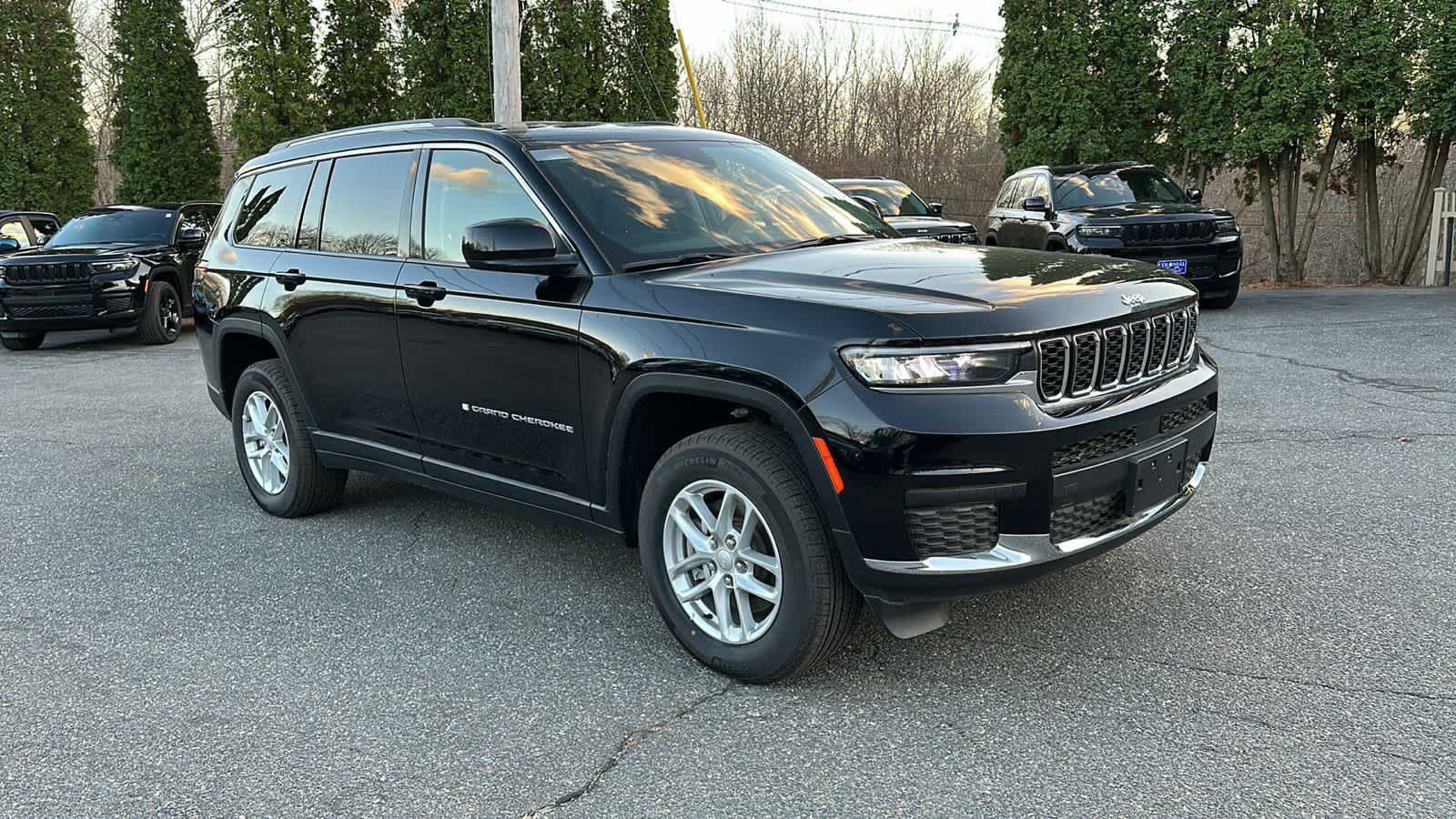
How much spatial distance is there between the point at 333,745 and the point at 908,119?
2577cm

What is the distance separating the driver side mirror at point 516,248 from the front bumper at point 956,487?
3.96ft

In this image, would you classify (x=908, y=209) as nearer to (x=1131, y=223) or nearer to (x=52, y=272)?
(x=1131, y=223)

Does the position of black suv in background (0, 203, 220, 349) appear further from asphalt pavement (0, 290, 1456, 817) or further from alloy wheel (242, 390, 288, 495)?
alloy wheel (242, 390, 288, 495)

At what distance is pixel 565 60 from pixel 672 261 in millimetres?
14774

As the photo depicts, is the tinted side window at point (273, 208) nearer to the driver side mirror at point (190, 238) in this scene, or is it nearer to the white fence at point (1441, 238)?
the driver side mirror at point (190, 238)

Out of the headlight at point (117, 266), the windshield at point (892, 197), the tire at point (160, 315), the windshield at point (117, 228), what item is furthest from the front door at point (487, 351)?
the windshield at point (117, 228)

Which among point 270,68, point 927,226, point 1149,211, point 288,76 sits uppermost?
point 270,68

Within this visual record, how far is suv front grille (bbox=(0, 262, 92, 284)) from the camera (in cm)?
1256

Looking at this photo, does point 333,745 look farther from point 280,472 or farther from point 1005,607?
point 280,472

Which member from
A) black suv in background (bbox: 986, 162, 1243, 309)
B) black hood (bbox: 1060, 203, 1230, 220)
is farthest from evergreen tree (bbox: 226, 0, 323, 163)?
black hood (bbox: 1060, 203, 1230, 220)

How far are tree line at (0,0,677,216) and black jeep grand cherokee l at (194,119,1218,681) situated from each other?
13.5 meters

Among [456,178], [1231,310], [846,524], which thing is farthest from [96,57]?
[846,524]

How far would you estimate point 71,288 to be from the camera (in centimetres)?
1262

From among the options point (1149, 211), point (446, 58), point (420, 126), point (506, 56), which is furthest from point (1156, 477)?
point (446, 58)
